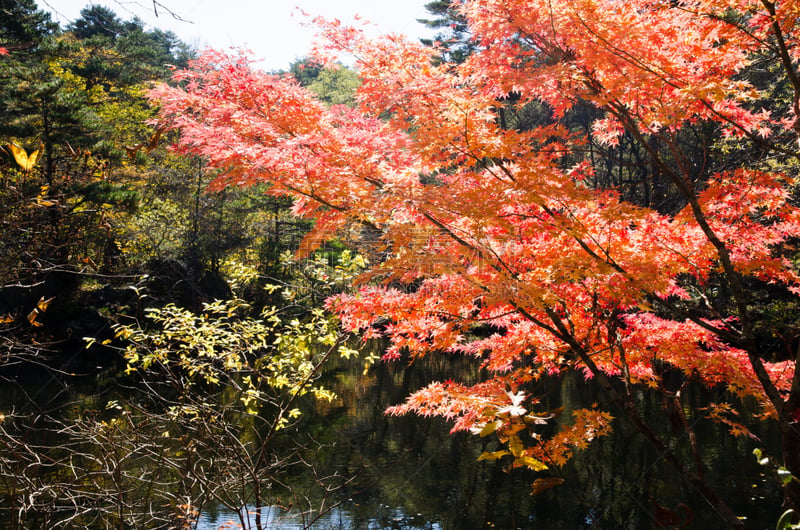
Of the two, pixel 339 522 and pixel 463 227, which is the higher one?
pixel 463 227

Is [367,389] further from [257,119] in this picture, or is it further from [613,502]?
[257,119]

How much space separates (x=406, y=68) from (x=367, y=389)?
988cm

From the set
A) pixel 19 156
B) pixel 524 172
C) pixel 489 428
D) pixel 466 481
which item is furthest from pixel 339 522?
pixel 489 428

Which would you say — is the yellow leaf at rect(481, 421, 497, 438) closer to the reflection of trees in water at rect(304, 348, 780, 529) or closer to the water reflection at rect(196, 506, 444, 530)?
the reflection of trees in water at rect(304, 348, 780, 529)

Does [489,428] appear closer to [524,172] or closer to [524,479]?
[524,172]

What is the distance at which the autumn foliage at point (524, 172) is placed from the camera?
3.27m

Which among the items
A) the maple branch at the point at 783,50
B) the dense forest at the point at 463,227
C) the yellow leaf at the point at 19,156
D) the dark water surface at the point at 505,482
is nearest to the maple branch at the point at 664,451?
the dense forest at the point at 463,227

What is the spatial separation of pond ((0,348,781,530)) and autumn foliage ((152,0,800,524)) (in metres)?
1.09

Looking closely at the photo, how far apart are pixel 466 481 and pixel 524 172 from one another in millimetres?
5156

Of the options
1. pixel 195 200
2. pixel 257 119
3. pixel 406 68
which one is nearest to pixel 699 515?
pixel 406 68

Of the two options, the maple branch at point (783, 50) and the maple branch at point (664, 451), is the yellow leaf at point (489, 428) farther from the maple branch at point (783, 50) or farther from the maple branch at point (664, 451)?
the maple branch at point (783, 50)

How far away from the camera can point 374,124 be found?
13.5 feet

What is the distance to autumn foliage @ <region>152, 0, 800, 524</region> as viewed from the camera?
327cm

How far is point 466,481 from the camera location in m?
7.09
